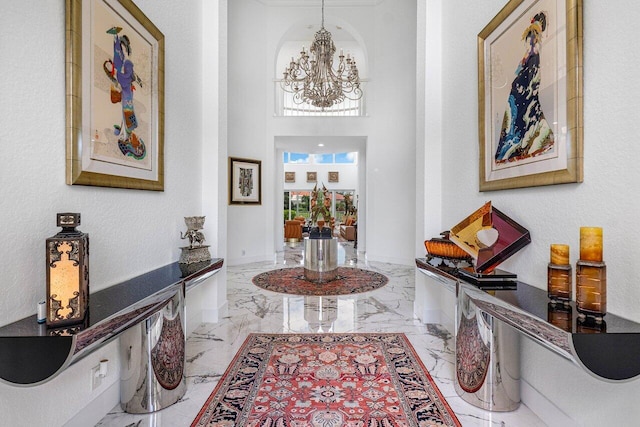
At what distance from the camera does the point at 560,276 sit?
146 centimetres

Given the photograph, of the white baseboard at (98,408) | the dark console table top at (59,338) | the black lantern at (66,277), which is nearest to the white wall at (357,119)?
the white baseboard at (98,408)

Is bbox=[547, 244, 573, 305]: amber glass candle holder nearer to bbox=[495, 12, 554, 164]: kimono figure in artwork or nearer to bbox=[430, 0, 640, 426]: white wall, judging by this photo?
bbox=[430, 0, 640, 426]: white wall

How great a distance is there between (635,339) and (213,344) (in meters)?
2.91

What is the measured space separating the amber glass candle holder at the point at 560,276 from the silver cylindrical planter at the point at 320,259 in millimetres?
3886

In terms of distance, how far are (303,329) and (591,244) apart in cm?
262

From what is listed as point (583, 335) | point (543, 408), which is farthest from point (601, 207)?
point (543, 408)

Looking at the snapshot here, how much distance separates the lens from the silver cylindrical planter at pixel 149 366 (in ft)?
6.23

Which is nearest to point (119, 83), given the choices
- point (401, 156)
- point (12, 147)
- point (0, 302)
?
point (12, 147)

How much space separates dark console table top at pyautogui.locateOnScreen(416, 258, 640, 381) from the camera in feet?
3.65

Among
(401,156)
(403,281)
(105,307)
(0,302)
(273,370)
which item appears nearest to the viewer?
(0,302)

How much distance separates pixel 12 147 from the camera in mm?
1303

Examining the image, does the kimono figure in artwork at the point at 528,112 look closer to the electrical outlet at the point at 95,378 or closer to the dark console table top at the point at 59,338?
the dark console table top at the point at 59,338

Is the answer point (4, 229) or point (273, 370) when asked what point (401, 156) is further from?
point (4, 229)

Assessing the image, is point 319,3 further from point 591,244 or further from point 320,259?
point 591,244
